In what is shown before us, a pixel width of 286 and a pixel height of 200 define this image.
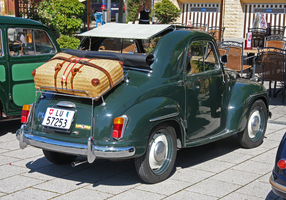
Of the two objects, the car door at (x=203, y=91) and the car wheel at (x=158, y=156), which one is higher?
the car door at (x=203, y=91)

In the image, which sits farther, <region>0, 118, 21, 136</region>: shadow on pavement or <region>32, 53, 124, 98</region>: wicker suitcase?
<region>0, 118, 21, 136</region>: shadow on pavement

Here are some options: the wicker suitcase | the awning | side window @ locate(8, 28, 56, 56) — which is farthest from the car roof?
the wicker suitcase

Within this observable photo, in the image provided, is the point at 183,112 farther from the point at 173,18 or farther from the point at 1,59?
the point at 173,18

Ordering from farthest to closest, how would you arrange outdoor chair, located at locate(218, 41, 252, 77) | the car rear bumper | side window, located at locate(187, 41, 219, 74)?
outdoor chair, located at locate(218, 41, 252, 77)
side window, located at locate(187, 41, 219, 74)
the car rear bumper

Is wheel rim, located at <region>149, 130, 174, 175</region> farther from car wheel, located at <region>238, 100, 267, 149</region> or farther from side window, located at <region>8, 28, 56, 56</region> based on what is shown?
side window, located at <region>8, 28, 56, 56</region>

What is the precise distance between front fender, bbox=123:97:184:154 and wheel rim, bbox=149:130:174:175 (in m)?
0.24

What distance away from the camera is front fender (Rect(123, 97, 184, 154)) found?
4402mm

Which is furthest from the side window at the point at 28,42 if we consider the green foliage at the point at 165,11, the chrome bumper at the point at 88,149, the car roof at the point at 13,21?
the green foliage at the point at 165,11

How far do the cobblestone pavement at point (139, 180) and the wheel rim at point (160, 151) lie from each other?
0.64ft

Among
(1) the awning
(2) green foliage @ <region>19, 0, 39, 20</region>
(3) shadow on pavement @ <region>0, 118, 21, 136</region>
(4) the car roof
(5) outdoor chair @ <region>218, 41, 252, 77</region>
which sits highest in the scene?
(2) green foliage @ <region>19, 0, 39, 20</region>

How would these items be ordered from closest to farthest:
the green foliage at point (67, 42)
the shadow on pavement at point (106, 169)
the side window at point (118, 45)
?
the shadow on pavement at point (106, 169) → the side window at point (118, 45) → the green foliage at point (67, 42)

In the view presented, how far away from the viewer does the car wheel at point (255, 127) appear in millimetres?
6242

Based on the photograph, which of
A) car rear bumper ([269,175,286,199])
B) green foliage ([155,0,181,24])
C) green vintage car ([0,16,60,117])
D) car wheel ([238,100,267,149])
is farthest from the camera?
green foliage ([155,0,181,24])

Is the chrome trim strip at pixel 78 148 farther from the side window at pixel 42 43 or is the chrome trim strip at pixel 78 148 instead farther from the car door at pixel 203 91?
the side window at pixel 42 43
